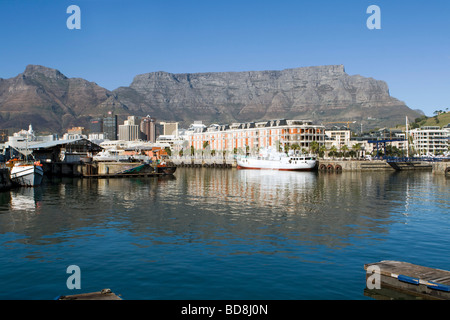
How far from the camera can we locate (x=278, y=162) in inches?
5955

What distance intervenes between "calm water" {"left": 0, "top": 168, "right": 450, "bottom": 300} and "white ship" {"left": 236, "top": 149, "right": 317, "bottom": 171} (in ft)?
305

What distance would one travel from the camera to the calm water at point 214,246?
21703 mm

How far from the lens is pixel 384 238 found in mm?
32500

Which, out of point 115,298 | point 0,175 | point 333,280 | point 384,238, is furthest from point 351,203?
point 0,175

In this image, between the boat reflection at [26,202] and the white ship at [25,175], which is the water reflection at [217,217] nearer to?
the boat reflection at [26,202]

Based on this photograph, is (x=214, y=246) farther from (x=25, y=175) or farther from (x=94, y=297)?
(x=25, y=175)

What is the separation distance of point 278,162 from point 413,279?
132272 millimetres

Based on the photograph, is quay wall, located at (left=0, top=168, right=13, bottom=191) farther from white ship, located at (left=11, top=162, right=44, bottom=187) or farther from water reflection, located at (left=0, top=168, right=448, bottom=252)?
water reflection, located at (left=0, top=168, right=448, bottom=252)

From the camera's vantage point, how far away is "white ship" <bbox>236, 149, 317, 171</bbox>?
5782 inches

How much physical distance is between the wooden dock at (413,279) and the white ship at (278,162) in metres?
126

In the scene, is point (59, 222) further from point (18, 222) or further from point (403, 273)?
point (403, 273)

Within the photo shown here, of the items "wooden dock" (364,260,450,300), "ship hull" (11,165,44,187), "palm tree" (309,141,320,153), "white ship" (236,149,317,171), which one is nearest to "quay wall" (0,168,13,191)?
"ship hull" (11,165,44,187)
